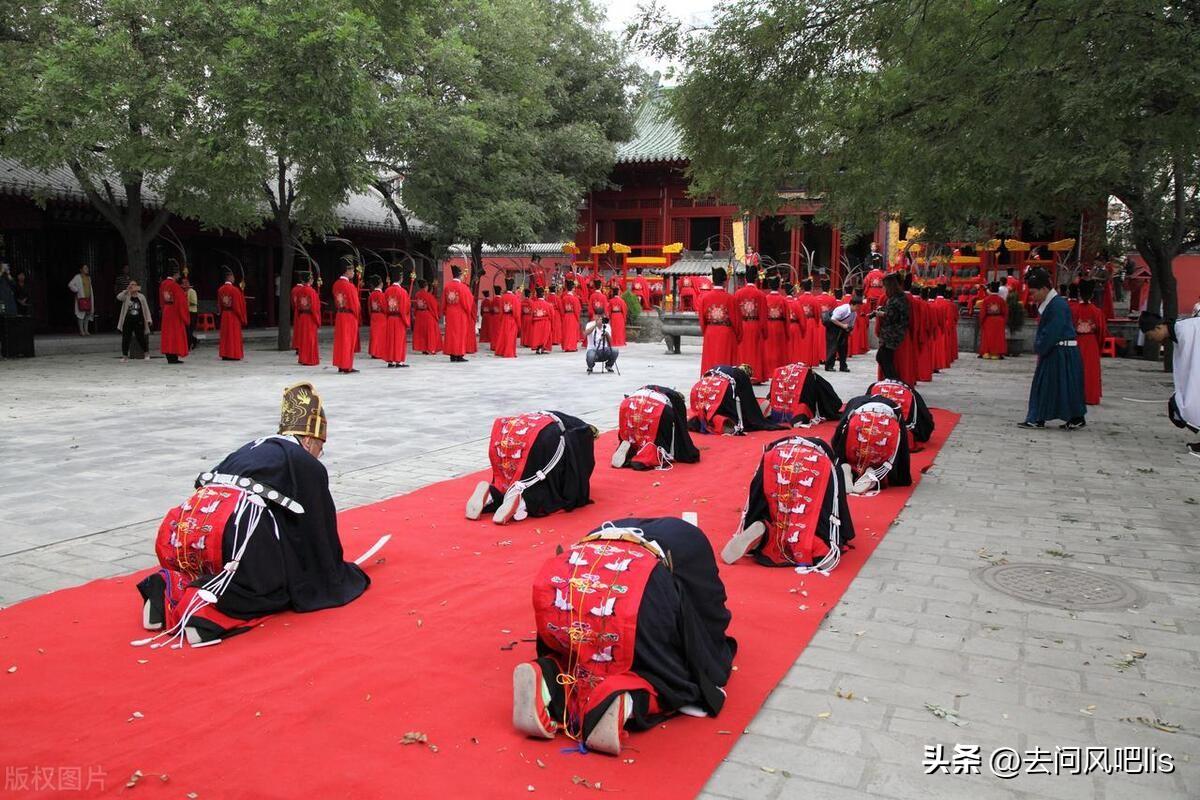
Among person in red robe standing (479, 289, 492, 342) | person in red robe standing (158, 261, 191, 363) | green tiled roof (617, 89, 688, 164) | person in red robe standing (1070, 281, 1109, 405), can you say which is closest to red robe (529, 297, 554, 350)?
person in red robe standing (479, 289, 492, 342)

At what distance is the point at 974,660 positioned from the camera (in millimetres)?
3523

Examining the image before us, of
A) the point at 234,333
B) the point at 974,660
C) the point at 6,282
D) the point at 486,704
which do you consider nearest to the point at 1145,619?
the point at 974,660

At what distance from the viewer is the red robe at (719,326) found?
A: 464 inches

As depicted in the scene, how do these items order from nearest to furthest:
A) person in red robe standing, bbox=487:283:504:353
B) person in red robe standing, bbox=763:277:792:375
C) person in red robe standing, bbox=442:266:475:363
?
person in red robe standing, bbox=763:277:792:375
person in red robe standing, bbox=442:266:475:363
person in red robe standing, bbox=487:283:504:353

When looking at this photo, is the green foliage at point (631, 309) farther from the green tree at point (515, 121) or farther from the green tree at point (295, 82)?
the green tree at point (295, 82)

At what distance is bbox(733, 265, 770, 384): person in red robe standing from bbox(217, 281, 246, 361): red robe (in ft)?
31.2

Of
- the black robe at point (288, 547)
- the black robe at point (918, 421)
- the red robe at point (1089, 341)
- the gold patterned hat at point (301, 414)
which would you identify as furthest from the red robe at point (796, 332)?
the black robe at point (288, 547)

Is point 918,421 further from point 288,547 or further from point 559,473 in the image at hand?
point 288,547

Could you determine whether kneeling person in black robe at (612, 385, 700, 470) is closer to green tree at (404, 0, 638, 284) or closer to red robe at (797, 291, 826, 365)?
red robe at (797, 291, 826, 365)

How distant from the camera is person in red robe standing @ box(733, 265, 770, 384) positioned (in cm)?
1198

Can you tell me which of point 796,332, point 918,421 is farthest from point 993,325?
point 918,421

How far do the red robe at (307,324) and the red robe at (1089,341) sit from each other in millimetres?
11704

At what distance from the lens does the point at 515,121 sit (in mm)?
19969

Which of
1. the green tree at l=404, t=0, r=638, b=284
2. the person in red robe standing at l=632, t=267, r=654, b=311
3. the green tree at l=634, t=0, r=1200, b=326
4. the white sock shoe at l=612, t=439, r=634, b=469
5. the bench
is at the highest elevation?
the green tree at l=404, t=0, r=638, b=284
